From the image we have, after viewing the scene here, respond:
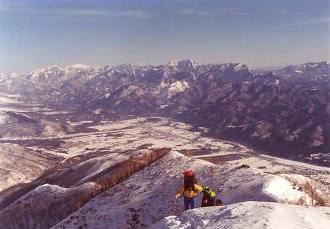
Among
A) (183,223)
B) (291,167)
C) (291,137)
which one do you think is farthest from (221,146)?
(183,223)

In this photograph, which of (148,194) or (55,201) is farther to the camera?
(55,201)

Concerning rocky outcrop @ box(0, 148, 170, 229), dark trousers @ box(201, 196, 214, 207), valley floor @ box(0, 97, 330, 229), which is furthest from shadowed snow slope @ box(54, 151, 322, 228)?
dark trousers @ box(201, 196, 214, 207)

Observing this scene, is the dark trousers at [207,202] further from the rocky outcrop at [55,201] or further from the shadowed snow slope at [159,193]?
the rocky outcrop at [55,201]

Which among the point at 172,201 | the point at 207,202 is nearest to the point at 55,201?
the point at 172,201

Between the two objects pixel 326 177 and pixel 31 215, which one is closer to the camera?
pixel 31 215

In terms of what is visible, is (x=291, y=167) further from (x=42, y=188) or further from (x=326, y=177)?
(x=42, y=188)

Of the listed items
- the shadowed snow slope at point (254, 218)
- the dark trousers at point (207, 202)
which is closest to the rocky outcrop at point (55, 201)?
the dark trousers at point (207, 202)

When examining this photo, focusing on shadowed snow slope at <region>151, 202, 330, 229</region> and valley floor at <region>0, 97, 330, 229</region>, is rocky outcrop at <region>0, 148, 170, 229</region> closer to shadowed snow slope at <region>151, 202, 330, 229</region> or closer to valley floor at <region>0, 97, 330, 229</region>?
valley floor at <region>0, 97, 330, 229</region>

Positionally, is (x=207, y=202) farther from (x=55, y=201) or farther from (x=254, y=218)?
(x=55, y=201)
